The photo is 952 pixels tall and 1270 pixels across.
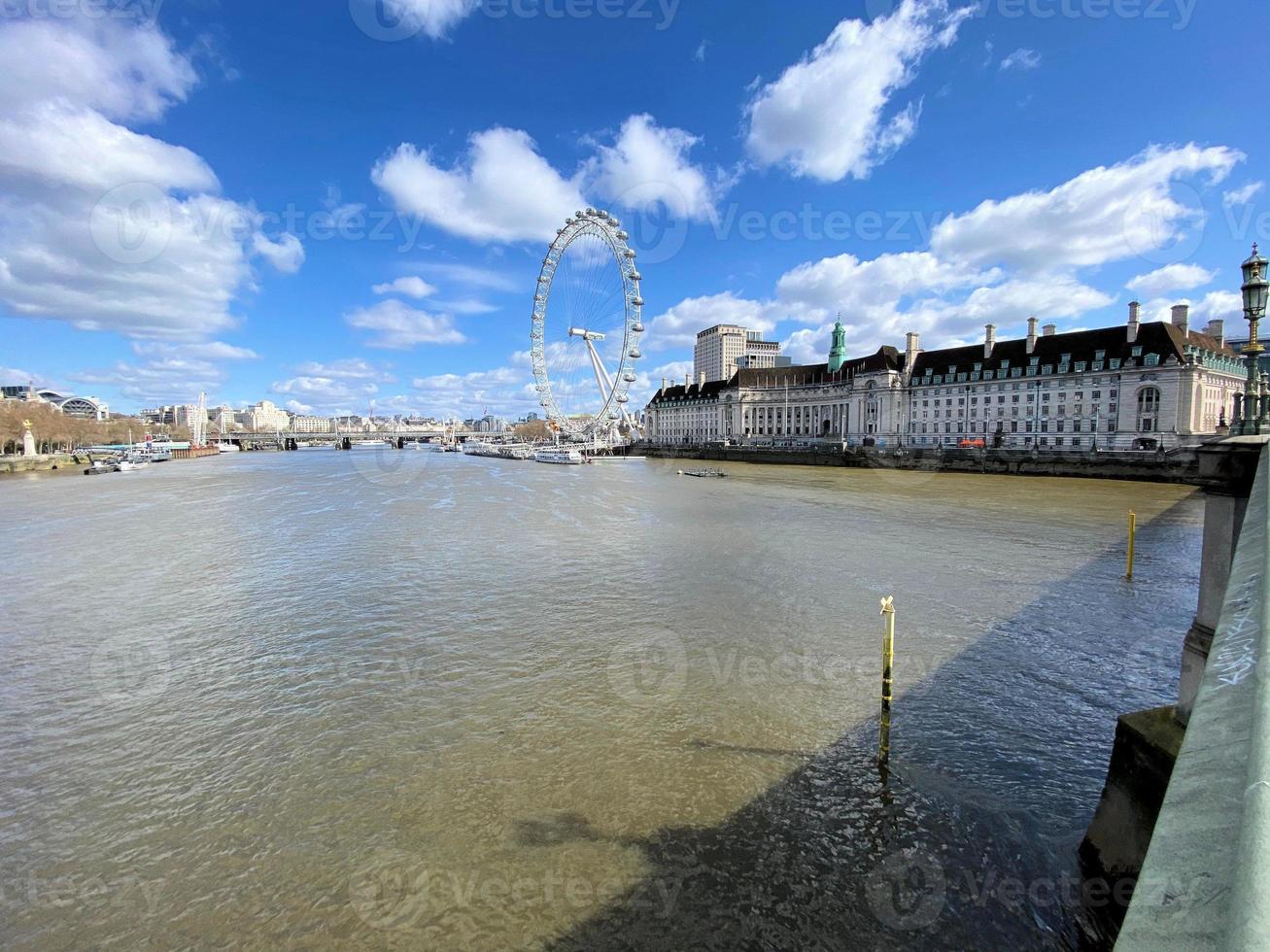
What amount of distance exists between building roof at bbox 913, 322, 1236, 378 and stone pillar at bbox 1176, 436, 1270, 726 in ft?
271

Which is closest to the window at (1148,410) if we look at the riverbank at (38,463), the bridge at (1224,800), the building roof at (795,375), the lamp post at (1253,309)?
the building roof at (795,375)

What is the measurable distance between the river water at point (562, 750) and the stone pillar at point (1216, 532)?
7.82 feet

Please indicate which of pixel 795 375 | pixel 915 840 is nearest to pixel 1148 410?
pixel 795 375

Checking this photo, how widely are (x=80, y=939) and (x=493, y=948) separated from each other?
3.48 metres

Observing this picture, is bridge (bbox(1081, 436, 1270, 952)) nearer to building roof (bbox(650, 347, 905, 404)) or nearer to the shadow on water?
the shadow on water

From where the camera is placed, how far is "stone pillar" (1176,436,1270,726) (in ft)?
14.8

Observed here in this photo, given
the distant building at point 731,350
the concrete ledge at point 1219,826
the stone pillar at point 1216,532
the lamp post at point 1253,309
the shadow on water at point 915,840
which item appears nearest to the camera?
the concrete ledge at point 1219,826

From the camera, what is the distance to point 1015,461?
191ft

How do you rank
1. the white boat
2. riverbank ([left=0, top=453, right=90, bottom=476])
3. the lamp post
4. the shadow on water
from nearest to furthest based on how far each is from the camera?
1. the shadow on water
2. the lamp post
3. riverbank ([left=0, top=453, right=90, bottom=476])
4. the white boat

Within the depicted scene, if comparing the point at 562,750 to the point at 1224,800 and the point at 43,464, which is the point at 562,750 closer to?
the point at 1224,800

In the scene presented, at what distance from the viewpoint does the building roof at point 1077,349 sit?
66625 mm

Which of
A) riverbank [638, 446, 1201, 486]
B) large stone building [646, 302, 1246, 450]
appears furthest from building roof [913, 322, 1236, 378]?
riverbank [638, 446, 1201, 486]

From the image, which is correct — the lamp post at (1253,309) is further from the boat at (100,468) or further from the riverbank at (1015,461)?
the boat at (100,468)

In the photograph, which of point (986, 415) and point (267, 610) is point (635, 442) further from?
point (267, 610)
